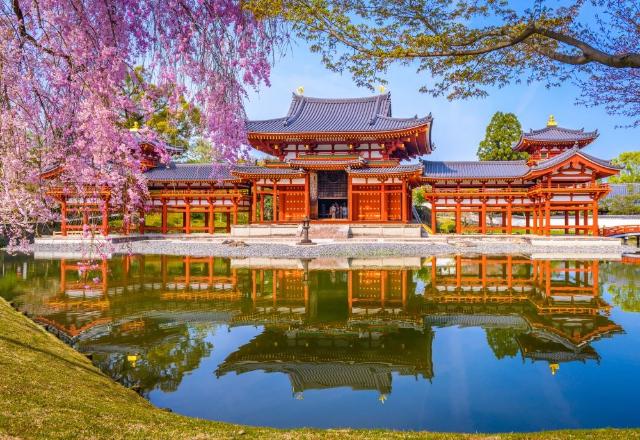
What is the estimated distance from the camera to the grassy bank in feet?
10.6

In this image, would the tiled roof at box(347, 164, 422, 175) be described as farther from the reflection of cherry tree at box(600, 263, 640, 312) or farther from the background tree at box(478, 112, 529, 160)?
the background tree at box(478, 112, 529, 160)

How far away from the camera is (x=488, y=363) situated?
6.18m

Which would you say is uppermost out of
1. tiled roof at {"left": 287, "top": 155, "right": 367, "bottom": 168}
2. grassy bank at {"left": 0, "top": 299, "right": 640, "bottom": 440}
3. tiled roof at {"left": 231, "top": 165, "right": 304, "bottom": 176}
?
tiled roof at {"left": 287, "top": 155, "right": 367, "bottom": 168}

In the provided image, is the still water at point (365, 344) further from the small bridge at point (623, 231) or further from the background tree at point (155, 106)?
the small bridge at point (623, 231)

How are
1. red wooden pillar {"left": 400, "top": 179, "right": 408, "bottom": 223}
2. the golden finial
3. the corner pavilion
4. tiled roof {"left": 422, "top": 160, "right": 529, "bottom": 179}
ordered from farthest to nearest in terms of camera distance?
tiled roof {"left": 422, "top": 160, "right": 529, "bottom": 179}
red wooden pillar {"left": 400, "top": 179, "right": 408, "bottom": 223}
the corner pavilion
the golden finial

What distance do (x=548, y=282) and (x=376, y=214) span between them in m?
15.5

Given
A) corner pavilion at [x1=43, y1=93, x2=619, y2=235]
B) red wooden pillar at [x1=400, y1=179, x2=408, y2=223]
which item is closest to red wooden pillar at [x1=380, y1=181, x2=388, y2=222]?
corner pavilion at [x1=43, y1=93, x2=619, y2=235]

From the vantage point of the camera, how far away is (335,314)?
29.2ft

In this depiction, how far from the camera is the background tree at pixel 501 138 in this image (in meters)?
41.7

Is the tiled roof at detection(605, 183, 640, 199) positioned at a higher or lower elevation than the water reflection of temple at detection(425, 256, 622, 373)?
higher

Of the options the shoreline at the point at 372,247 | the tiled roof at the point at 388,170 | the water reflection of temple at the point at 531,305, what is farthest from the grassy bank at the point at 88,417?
the tiled roof at the point at 388,170

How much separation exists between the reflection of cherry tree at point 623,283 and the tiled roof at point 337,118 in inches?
532

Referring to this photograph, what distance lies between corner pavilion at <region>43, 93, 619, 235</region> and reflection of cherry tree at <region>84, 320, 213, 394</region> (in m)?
18.7

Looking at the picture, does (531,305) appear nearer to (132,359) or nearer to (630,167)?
(132,359)
